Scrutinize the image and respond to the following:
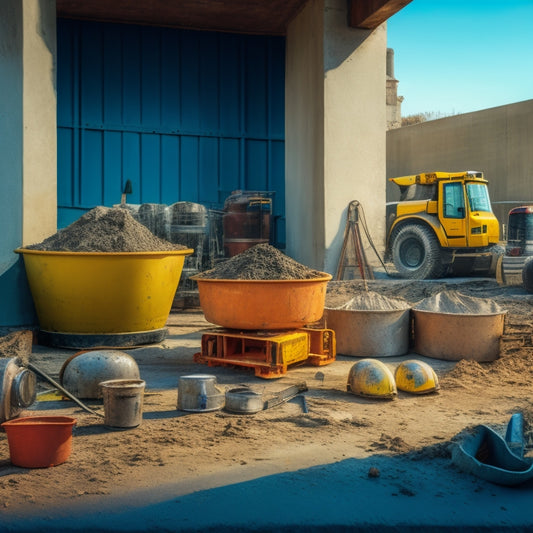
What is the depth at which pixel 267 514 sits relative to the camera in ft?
8.67

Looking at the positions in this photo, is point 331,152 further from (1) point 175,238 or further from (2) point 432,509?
(2) point 432,509

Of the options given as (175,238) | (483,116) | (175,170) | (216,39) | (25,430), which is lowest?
(25,430)

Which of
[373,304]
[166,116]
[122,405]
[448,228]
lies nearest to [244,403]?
[122,405]

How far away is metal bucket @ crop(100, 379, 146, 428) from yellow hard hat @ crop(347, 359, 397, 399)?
5.37 ft

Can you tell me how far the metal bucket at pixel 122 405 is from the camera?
149 inches

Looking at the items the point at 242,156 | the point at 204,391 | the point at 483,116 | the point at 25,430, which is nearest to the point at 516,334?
the point at 204,391

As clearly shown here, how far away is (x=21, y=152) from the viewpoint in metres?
6.88

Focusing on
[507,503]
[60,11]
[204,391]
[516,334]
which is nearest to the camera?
[507,503]

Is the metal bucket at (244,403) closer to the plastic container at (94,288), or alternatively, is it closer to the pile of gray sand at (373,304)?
the pile of gray sand at (373,304)

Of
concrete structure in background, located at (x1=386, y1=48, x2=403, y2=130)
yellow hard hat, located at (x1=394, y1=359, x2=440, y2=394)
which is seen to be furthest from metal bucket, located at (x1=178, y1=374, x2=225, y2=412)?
concrete structure in background, located at (x1=386, y1=48, x2=403, y2=130)

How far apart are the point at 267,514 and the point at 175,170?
Answer: 8.72 metres

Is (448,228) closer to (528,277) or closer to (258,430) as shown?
(528,277)

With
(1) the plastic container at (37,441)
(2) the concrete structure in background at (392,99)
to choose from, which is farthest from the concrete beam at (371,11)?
(2) the concrete structure in background at (392,99)

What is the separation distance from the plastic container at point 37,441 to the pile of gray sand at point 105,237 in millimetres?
3371
